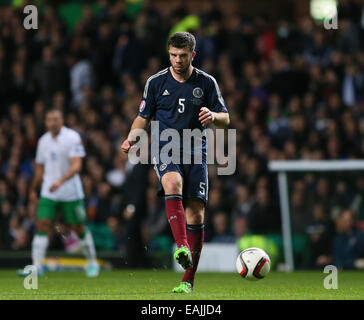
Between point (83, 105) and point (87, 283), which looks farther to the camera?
point (83, 105)

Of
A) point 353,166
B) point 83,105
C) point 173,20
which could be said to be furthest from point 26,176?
point 353,166

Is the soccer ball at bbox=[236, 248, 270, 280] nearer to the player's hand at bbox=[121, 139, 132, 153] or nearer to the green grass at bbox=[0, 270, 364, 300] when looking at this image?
the green grass at bbox=[0, 270, 364, 300]

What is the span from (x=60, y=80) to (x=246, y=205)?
552cm

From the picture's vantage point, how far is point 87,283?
11.3 m

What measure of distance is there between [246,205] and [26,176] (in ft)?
14.9

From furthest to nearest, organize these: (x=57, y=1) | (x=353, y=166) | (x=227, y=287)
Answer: (x=57, y=1) → (x=353, y=166) → (x=227, y=287)

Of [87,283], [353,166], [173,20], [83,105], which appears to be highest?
[173,20]

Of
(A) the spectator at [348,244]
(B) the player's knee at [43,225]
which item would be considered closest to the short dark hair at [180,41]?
(B) the player's knee at [43,225]

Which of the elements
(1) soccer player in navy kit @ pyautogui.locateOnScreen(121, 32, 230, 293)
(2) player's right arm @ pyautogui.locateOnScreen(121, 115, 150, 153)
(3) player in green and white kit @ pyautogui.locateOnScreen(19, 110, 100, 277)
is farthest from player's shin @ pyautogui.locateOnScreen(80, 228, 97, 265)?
(2) player's right arm @ pyautogui.locateOnScreen(121, 115, 150, 153)

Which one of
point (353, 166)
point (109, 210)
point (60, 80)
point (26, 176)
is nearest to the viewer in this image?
point (353, 166)

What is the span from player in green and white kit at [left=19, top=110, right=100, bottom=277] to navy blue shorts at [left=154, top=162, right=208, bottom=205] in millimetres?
4422

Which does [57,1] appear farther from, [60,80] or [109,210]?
[109,210]

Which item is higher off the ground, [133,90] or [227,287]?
[133,90]

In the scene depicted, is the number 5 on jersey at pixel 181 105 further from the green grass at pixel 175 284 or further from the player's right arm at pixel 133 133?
the green grass at pixel 175 284
